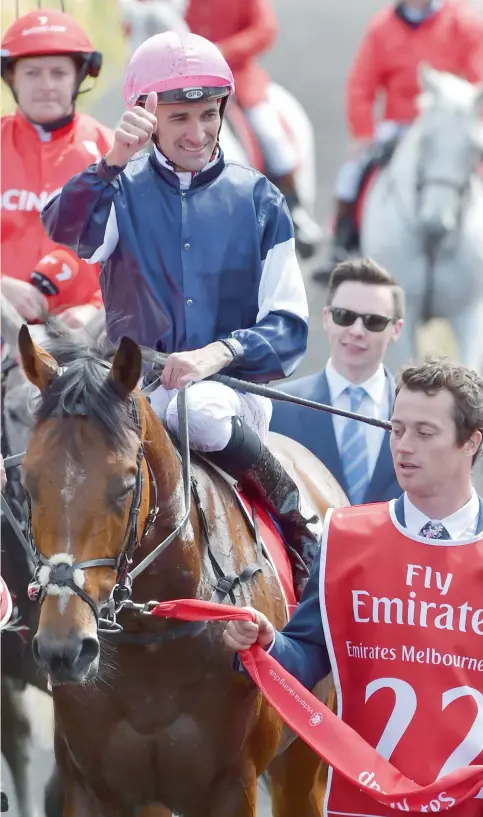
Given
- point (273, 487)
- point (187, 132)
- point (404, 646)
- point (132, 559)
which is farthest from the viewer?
point (273, 487)

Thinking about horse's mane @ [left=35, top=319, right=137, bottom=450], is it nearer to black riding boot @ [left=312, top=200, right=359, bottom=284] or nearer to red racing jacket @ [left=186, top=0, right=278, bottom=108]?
black riding boot @ [left=312, top=200, right=359, bottom=284]

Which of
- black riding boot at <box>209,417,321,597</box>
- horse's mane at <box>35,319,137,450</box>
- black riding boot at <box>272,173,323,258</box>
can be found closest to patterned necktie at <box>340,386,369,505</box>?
black riding boot at <box>209,417,321,597</box>

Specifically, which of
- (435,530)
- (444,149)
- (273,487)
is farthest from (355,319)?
(444,149)

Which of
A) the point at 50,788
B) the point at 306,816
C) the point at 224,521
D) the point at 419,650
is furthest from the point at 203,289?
the point at 50,788

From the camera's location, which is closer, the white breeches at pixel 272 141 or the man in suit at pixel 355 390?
the man in suit at pixel 355 390

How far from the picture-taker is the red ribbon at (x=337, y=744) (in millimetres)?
4008

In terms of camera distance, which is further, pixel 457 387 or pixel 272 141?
pixel 272 141

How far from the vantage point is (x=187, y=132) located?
5.02 m

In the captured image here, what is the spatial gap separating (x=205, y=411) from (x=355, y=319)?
220 centimetres

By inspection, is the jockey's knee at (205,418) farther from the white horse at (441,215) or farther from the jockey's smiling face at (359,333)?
the white horse at (441,215)

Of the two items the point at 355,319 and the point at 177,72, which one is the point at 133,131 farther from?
the point at 355,319

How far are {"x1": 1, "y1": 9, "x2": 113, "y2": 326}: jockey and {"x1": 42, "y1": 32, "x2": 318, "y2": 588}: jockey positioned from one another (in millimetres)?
1970

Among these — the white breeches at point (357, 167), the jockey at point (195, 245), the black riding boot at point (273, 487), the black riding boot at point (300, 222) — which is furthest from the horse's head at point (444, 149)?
the jockey at point (195, 245)

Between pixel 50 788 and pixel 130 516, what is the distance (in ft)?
7.95
